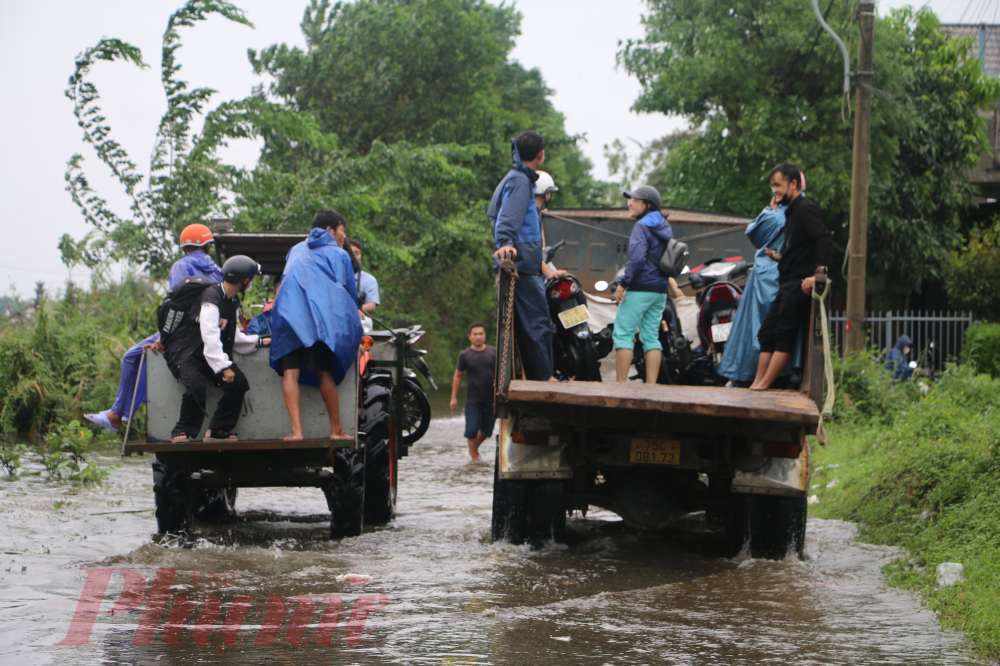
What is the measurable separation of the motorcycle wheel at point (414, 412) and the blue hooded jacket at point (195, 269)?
2906mm

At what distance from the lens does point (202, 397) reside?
21.9 feet

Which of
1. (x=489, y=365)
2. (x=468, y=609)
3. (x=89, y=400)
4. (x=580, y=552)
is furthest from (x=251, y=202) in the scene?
(x=468, y=609)

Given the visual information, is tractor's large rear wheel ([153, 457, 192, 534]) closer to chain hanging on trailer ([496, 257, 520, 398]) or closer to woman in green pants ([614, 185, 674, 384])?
chain hanging on trailer ([496, 257, 520, 398])

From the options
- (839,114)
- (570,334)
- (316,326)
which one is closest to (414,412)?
(570,334)

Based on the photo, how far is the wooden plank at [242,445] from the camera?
648 cm

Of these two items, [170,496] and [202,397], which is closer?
[202,397]

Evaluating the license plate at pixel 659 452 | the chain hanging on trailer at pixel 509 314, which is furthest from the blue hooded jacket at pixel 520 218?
the license plate at pixel 659 452

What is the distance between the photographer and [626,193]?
8.05 m

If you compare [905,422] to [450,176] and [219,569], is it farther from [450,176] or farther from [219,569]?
[450,176]

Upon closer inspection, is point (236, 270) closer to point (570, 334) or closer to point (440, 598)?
point (570, 334)

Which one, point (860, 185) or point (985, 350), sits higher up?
point (860, 185)

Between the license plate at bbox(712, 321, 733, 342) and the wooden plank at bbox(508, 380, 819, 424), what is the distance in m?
1.88

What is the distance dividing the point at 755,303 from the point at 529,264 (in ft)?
6.07

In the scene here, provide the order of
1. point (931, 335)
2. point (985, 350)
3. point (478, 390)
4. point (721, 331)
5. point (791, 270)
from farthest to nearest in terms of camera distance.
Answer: point (931, 335)
point (985, 350)
point (478, 390)
point (721, 331)
point (791, 270)
